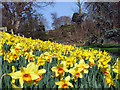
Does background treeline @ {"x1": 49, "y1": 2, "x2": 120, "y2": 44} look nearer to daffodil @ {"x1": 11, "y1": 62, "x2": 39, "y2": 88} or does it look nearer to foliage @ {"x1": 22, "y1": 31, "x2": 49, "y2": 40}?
foliage @ {"x1": 22, "y1": 31, "x2": 49, "y2": 40}

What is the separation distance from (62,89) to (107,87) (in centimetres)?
32

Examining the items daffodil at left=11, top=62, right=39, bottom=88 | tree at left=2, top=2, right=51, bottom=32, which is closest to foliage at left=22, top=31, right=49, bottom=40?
tree at left=2, top=2, right=51, bottom=32

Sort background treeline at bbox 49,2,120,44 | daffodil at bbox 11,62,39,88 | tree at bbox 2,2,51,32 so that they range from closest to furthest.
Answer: daffodil at bbox 11,62,39,88, background treeline at bbox 49,2,120,44, tree at bbox 2,2,51,32

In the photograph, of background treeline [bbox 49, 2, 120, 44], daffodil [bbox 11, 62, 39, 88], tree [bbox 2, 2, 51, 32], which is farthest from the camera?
tree [bbox 2, 2, 51, 32]

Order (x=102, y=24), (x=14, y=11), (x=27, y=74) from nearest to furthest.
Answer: (x=27, y=74) → (x=102, y=24) → (x=14, y=11)

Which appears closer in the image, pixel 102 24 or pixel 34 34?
pixel 102 24

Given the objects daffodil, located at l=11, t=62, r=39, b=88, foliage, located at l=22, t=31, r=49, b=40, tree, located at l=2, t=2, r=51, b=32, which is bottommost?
daffodil, located at l=11, t=62, r=39, b=88

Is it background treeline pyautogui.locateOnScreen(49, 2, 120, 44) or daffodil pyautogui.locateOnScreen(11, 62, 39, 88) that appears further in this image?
background treeline pyautogui.locateOnScreen(49, 2, 120, 44)

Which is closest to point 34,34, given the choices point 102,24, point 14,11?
point 14,11

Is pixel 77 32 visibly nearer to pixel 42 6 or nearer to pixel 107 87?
pixel 42 6

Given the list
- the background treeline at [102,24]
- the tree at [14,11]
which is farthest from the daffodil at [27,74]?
the tree at [14,11]

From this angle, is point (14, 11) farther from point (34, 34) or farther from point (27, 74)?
point (27, 74)

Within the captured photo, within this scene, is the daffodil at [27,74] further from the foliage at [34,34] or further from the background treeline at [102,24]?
the foliage at [34,34]

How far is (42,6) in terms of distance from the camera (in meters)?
14.1
